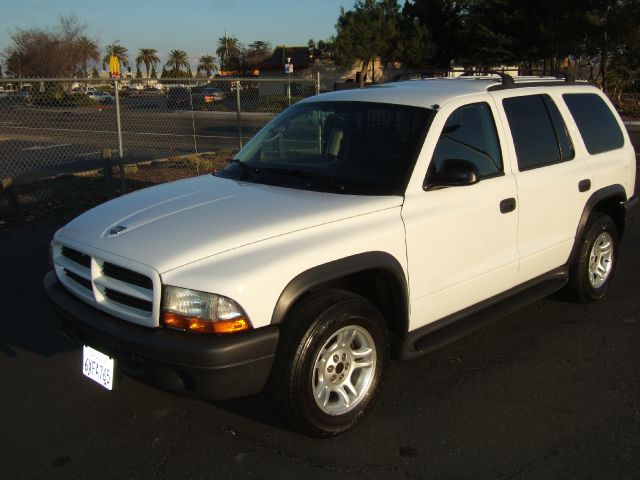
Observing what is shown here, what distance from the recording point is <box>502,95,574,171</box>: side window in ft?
14.7

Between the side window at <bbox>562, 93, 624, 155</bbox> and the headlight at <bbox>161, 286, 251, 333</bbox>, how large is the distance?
341cm

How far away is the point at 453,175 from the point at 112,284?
198cm

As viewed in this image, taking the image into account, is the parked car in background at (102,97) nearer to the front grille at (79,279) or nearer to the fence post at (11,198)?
the fence post at (11,198)

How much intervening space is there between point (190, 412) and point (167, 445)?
380 millimetres

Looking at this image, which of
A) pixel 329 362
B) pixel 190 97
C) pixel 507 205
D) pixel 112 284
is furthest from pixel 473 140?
pixel 190 97

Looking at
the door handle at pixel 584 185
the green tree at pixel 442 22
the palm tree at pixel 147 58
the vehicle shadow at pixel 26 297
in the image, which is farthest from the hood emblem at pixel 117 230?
the palm tree at pixel 147 58

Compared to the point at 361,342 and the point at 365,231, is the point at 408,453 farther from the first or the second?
the point at 365,231

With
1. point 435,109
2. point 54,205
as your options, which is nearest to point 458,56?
point 54,205

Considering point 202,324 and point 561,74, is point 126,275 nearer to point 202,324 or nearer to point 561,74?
point 202,324

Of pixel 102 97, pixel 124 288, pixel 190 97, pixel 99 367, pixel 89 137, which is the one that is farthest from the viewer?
pixel 89 137

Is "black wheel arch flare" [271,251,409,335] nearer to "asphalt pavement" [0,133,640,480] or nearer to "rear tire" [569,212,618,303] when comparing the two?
"asphalt pavement" [0,133,640,480]

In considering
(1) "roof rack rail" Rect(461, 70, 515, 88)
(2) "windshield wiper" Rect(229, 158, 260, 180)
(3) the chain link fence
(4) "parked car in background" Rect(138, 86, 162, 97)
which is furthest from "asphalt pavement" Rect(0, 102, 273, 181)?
(1) "roof rack rail" Rect(461, 70, 515, 88)

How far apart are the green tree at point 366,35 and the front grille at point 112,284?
4394cm

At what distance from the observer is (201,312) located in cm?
300
